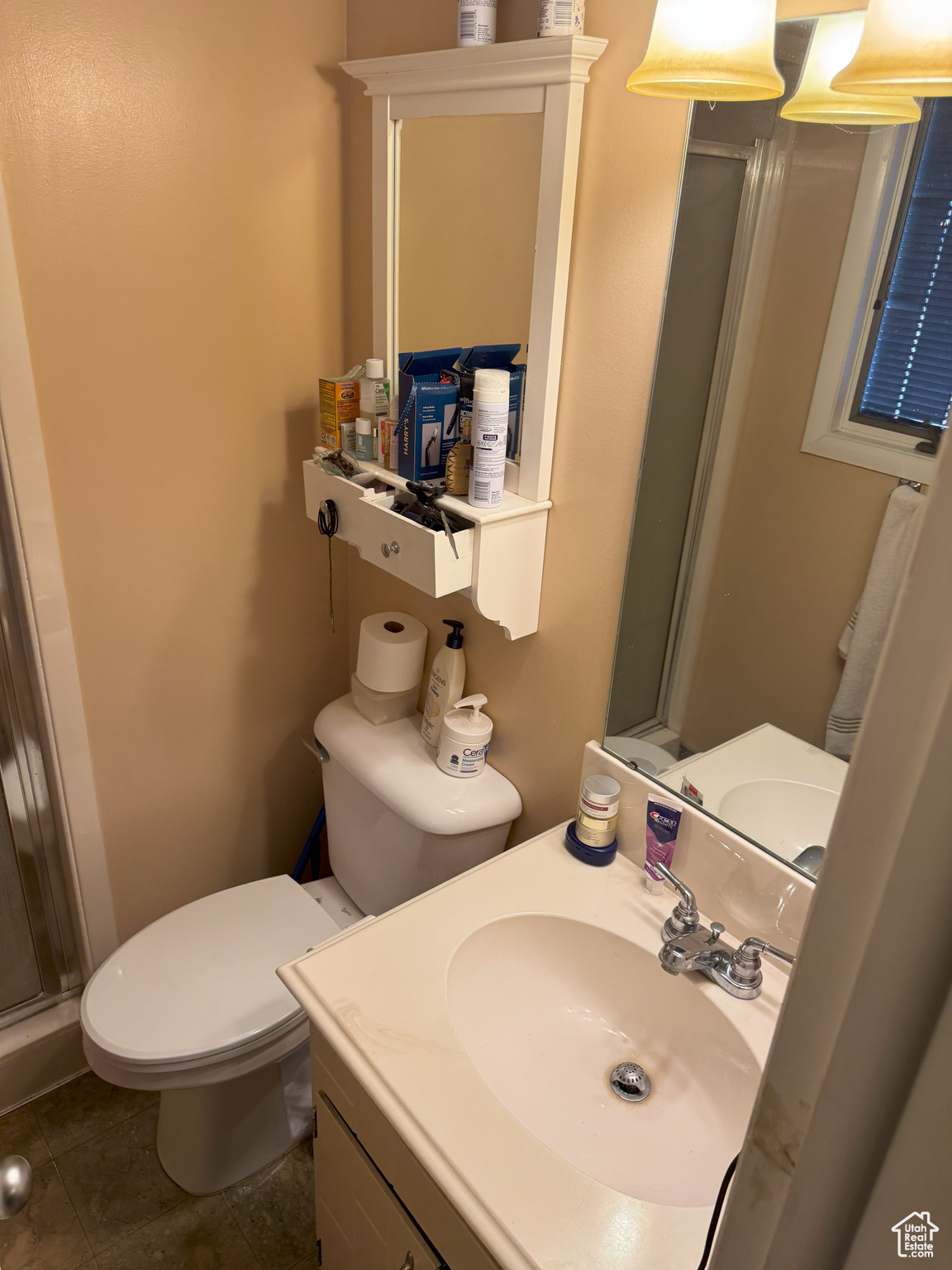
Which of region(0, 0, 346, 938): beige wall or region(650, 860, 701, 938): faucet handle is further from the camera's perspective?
→ region(0, 0, 346, 938): beige wall

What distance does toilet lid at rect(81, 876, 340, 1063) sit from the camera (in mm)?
1472

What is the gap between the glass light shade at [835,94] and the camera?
0.87 meters

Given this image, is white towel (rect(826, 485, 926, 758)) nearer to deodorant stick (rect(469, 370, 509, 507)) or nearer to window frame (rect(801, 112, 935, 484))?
window frame (rect(801, 112, 935, 484))

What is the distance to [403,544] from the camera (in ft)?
4.41

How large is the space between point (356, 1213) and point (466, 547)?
0.94 m

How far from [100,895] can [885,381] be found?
65.1 inches

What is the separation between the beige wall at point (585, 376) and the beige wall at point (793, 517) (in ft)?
0.53

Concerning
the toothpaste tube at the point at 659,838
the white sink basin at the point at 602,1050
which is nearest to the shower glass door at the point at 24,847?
the white sink basin at the point at 602,1050

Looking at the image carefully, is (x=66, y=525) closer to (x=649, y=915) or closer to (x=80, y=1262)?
(x=649, y=915)

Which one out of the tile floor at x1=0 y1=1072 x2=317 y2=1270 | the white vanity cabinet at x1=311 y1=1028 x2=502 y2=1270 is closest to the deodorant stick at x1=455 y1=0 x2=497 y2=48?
the white vanity cabinet at x1=311 y1=1028 x2=502 y2=1270

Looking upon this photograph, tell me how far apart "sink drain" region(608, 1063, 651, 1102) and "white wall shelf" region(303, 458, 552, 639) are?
0.64 meters

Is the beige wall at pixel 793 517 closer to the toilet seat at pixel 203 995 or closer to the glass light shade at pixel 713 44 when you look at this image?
the glass light shade at pixel 713 44

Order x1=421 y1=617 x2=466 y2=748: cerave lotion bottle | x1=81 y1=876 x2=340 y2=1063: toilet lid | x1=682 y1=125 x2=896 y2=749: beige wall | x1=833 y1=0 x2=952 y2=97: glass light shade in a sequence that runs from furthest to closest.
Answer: x1=421 y1=617 x2=466 y2=748: cerave lotion bottle, x1=81 y1=876 x2=340 y2=1063: toilet lid, x1=682 y1=125 x2=896 y2=749: beige wall, x1=833 y1=0 x2=952 y2=97: glass light shade

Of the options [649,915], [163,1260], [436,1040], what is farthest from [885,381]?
[163,1260]
